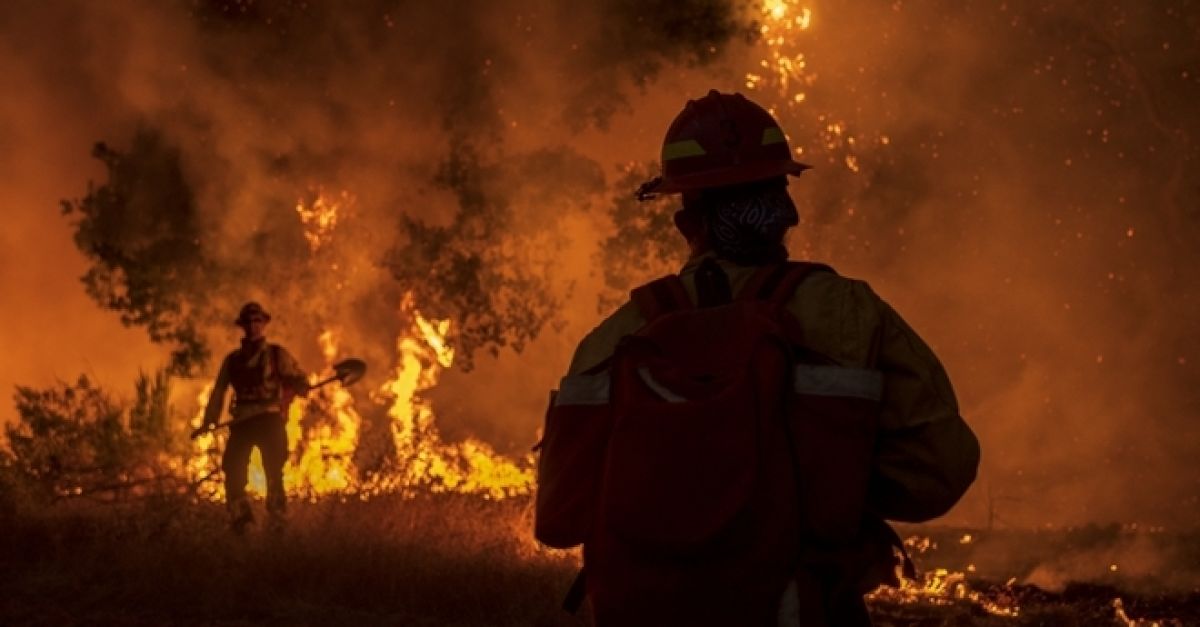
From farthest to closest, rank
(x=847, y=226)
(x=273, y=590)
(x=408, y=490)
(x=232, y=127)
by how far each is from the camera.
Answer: (x=847, y=226) < (x=232, y=127) < (x=408, y=490) < (x=273, y=590)

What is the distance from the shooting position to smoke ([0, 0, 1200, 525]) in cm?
1583

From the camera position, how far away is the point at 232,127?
1680cm

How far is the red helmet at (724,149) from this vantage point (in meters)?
2.75

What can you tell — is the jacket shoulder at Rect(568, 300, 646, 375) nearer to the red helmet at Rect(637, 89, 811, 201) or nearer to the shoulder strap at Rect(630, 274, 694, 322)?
the shoulder strap at Rect(630, 274, 694, 322)

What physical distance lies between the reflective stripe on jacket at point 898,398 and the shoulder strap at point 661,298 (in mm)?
184

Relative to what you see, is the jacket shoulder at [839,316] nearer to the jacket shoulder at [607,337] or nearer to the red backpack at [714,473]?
the red backpack at [714,473]

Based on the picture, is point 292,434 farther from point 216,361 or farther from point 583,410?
point 583,410

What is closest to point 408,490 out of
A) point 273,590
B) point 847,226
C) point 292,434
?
point 273,590

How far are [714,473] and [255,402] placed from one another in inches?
392


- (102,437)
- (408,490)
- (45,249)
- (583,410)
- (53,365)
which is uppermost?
(45,249)

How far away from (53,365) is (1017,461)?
40.3 ft

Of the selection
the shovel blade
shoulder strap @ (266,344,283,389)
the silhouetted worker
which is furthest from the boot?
the shovel blade

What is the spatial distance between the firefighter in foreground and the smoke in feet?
41.9

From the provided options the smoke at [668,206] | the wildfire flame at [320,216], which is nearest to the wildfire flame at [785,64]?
the smoke at [668,206]
